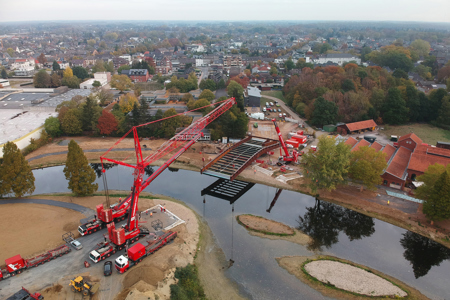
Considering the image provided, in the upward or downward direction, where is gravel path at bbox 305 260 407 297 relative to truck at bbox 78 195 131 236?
downward

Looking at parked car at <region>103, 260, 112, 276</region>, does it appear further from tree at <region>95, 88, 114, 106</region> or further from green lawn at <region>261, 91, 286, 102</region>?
green lawn at <region>261, 91, 286, 102</region>

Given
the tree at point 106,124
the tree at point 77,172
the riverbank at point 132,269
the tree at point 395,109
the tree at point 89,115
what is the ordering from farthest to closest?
the tree at point 395,109 → the tree at point 89,115 → the tree at point 106,124 → the tree at point 77,172 → the riverbank at point 132,269

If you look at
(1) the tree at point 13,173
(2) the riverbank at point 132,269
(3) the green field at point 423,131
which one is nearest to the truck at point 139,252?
(2) the riverbank at point 132,269

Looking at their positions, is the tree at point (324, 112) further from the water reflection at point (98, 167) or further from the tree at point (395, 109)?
the water reflection at point (98, 167)

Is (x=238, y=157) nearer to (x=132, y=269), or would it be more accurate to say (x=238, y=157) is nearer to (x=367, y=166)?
(x=367, y=166)

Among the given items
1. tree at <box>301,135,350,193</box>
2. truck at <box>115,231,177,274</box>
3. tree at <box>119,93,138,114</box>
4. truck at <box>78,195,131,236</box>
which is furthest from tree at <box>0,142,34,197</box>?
tree at <box>301,135,350,193</box>

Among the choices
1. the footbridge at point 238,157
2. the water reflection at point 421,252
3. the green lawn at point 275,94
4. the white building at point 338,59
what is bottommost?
the water reflection at point 421,252
